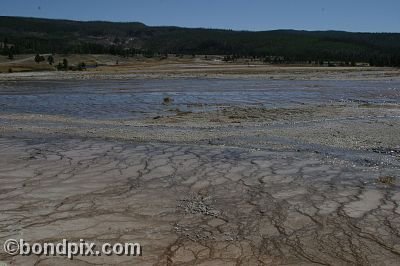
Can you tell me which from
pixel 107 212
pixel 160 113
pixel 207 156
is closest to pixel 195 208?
pixel 107 212

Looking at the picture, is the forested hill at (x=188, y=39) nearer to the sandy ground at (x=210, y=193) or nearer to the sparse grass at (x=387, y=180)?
the sandy ground at (x=210, y=193)

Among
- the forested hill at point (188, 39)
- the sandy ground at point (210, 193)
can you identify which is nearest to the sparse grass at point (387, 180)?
the sandy ground at point (210, 193)

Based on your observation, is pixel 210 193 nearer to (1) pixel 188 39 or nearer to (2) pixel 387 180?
(2) pixel 387 180

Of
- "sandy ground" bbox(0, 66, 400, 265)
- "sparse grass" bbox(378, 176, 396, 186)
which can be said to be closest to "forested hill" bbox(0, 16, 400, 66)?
"sandy ground" bbox(0, 66, 400, 265)

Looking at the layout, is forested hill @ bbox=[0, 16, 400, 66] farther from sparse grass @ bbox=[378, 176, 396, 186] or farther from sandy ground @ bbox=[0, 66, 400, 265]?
sparse grass @ bbox=[378, 176, 396, 186]

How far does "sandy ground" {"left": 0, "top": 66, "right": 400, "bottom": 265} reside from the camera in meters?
4.66

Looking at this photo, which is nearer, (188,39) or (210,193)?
(210,193)

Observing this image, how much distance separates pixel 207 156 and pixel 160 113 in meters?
7.26

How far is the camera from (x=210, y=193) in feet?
20.8

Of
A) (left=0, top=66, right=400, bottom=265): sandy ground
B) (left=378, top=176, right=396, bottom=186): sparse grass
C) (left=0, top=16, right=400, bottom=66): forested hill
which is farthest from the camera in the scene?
(left=0, top=16, right=400, bottom=66): forested hill

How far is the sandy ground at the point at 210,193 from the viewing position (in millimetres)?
4656

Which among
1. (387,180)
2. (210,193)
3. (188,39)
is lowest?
(210,193)

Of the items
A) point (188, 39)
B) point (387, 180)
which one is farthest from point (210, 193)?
point (188, 39)

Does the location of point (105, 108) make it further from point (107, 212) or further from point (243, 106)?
point (107, 212)
